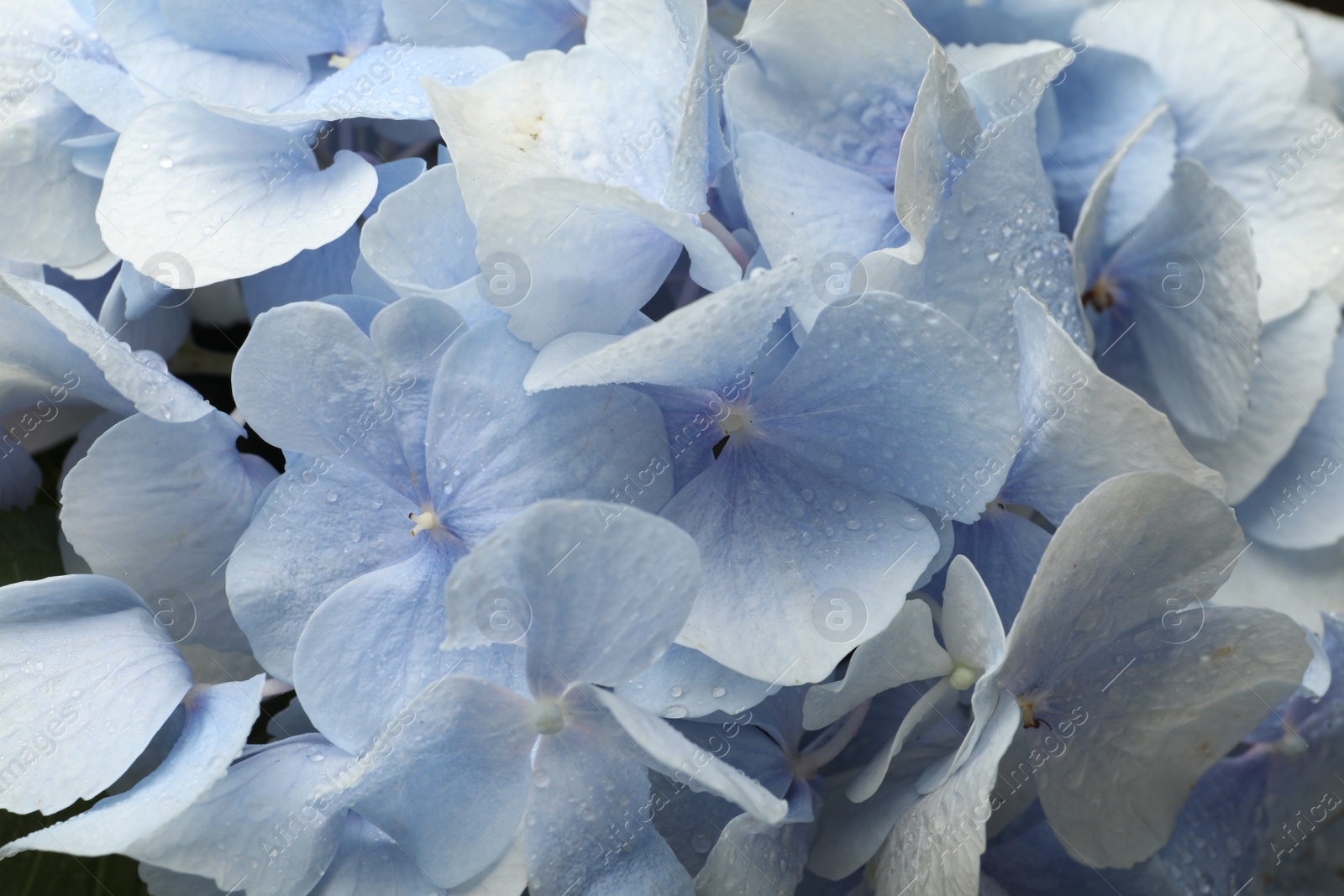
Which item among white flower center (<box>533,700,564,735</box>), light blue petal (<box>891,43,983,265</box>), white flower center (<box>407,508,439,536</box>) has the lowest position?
white flower center (<box>533,700,564,735</box>)

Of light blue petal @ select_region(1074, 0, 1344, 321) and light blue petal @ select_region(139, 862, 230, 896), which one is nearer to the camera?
light blue petal @ select_region(139, 862, 230, 896)

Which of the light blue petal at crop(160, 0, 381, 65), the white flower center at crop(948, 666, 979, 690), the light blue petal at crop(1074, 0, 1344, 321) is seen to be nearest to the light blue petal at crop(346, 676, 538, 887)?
the white flower center at crop(948, 666, 979, 690)

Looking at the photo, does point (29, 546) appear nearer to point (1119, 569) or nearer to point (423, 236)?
point (423, 236)

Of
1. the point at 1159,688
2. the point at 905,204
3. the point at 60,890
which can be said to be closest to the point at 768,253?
the point at 905,204

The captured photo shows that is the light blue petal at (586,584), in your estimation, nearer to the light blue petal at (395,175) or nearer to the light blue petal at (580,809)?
the light blue petal at (580,809)

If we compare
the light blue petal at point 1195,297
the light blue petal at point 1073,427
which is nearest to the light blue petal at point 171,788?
the light blue petal at point 1073,427

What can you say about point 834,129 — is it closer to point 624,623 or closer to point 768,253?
point 768,253

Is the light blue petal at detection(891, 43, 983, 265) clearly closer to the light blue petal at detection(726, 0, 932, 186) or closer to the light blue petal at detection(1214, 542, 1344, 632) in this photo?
the light blue petal at detection(726, 0, 932, 186)
